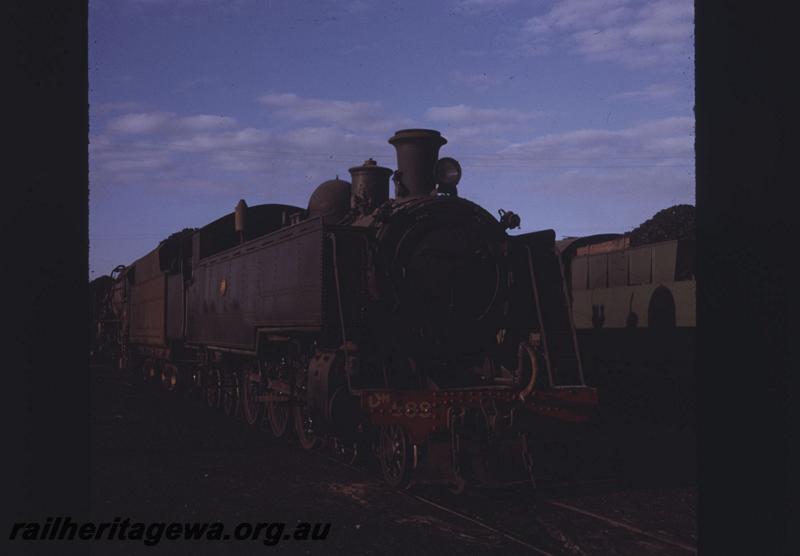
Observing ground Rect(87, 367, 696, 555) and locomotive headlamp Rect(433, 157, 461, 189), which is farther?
locomotive headlamp Rect(433, 157, 461, 189)

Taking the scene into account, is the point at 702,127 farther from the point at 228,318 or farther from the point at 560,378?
the point at 228,318

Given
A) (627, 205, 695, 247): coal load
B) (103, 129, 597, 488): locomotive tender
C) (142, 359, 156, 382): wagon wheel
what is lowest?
(142, 359, 156, 382): wagon wheel

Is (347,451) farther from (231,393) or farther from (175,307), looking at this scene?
(175,307)

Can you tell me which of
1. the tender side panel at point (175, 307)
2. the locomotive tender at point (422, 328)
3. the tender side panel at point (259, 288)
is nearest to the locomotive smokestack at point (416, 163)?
the locomotive tender at point (422, 328)

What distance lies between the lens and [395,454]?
8.29m

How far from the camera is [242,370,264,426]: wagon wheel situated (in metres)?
12.5

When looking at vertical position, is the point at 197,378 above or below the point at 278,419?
above

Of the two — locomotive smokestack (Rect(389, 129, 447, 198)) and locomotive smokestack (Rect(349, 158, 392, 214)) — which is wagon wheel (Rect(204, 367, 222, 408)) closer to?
locomotive smokestack (Rect(349, 158, 392, 214))

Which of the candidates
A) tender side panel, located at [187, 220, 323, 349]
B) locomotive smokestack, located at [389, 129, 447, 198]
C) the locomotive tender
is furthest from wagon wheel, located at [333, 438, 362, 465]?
locomotive smokestack, located at [389, 129, 447, 198]

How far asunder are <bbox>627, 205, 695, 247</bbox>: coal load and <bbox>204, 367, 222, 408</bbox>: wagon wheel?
8.30 m

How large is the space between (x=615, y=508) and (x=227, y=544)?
3.62 metres

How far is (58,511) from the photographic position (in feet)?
3.81

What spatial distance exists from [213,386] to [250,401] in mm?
3099

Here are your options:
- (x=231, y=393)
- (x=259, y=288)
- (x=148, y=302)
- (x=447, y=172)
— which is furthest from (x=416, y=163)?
(x=148, y=302)
